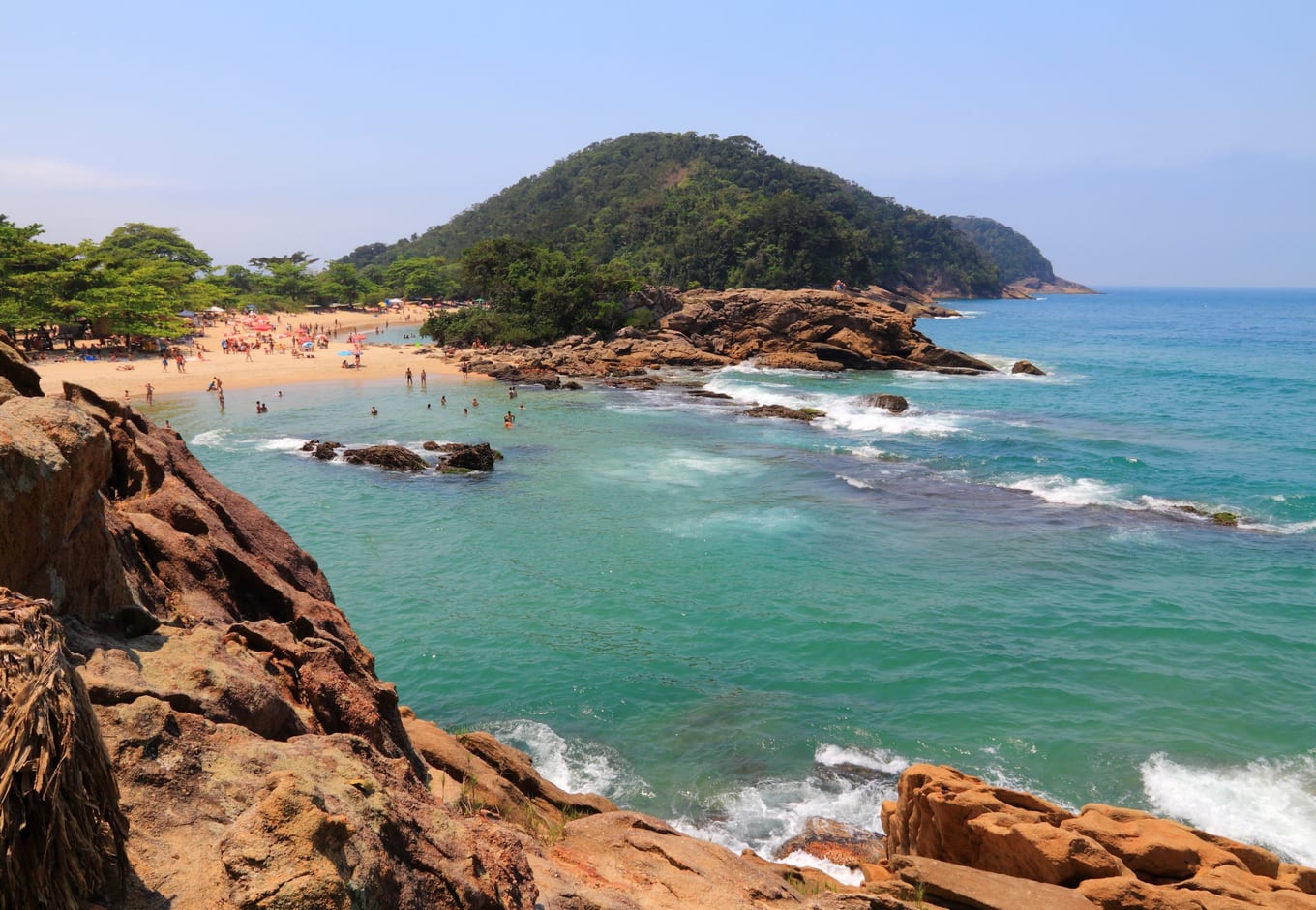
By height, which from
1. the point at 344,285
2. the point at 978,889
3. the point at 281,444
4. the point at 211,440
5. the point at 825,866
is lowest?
the point at 825,866

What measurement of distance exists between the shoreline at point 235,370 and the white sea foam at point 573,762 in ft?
128

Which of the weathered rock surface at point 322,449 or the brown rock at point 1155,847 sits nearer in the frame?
the brown rock at point 1155,847

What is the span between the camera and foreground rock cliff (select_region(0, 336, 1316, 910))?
150 inches

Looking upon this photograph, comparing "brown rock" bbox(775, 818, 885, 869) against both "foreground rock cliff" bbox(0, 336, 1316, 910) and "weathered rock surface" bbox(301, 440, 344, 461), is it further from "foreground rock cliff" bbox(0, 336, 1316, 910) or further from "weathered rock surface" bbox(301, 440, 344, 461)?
"weathered rock surface" bbox(301, 440, 344, 461)

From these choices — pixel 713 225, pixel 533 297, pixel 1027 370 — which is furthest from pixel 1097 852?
pixel 713 225

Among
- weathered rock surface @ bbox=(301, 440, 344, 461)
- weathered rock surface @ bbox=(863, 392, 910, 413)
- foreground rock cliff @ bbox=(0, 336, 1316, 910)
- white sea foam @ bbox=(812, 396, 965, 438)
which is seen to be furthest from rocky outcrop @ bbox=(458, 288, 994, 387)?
foreground rock cliff @ bbox=(0, 336, 1316, 910)

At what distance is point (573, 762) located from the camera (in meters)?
13.5

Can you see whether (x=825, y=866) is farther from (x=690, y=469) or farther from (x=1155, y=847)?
(x=690, y=469)

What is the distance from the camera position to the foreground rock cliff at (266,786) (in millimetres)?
3801

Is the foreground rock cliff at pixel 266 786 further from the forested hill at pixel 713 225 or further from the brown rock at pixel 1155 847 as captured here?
the forested hill at pixel 713 225

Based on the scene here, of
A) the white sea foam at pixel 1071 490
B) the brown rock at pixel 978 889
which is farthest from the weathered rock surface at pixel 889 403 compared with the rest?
the brown rock at pixel 978 889

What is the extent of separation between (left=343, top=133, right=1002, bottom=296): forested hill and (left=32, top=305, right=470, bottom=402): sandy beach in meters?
25.1

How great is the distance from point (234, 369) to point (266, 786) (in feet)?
201

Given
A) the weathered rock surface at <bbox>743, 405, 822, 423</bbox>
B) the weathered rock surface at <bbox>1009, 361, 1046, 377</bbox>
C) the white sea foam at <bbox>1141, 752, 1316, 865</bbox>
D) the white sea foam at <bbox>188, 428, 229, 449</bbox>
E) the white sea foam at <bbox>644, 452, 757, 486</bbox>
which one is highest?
the weathered rock surface at <bbox>1009, 361, 1046, 377</bbox>
